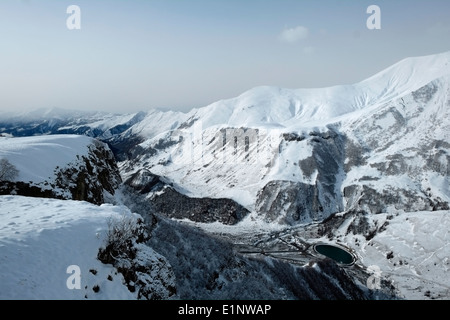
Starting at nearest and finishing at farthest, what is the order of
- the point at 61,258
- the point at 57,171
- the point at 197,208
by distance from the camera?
the point at 61,258, the point at 57,171, the point at 197,208

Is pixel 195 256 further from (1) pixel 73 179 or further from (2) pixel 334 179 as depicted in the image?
(2) pixel 334 179

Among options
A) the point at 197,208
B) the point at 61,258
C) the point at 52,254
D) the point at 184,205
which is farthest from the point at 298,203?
the point at 52,254

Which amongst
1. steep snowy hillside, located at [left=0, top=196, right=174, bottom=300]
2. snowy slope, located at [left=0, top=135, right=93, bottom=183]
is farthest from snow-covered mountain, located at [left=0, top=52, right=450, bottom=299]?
steep snowy hillside, located at [left=0, top=196, right=174, bottom=300]

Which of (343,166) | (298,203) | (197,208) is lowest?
(197,208)

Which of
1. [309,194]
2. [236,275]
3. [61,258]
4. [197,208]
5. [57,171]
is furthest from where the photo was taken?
[197,208]

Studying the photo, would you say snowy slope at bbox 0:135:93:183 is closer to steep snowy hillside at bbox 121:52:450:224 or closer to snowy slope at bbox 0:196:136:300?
snowy slope at bbox 0:196:136:300

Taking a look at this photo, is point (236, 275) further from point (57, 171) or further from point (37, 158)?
point (37, 158)
